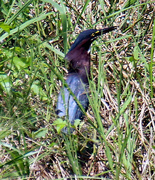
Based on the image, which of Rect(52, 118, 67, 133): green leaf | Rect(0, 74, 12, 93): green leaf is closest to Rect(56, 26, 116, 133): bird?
Rect(0, 74, 12, 93): green leaf

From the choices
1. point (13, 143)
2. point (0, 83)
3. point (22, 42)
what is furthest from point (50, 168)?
point (22, 42)

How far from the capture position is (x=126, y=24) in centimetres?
411

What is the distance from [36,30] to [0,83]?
1.05 metres

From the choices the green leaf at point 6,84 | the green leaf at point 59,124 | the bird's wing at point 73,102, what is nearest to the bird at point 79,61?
the bird's wing at point 73,102

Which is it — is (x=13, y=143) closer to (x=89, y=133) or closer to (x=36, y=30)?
(x=89, y=133)

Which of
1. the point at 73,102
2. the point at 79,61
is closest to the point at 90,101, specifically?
the point at 73,102

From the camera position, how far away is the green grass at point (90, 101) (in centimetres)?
275

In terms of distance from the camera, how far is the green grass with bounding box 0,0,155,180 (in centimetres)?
275

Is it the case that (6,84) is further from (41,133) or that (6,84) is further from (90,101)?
(90,101)

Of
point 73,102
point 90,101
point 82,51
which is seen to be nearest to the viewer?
point 90,101

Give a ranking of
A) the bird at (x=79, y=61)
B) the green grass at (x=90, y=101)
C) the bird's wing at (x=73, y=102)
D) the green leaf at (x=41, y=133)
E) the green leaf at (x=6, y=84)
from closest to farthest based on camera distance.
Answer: the green grass at (x=90, y=101), the green leaf at (x=41, y=133), the green leaf at (x=6, y=84), the bird's wing at (x=73, y=102), the bird at (x=79, y=61)

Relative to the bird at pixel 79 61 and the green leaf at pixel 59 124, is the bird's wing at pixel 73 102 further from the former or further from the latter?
the green leaf at pixel 59 124

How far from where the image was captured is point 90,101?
2.75 meters

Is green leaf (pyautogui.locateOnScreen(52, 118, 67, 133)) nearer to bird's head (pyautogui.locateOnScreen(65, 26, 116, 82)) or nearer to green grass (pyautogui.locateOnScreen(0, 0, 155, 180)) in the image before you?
green grass (pyautogui.locateOnScreen(0, 0, 155, 180))
